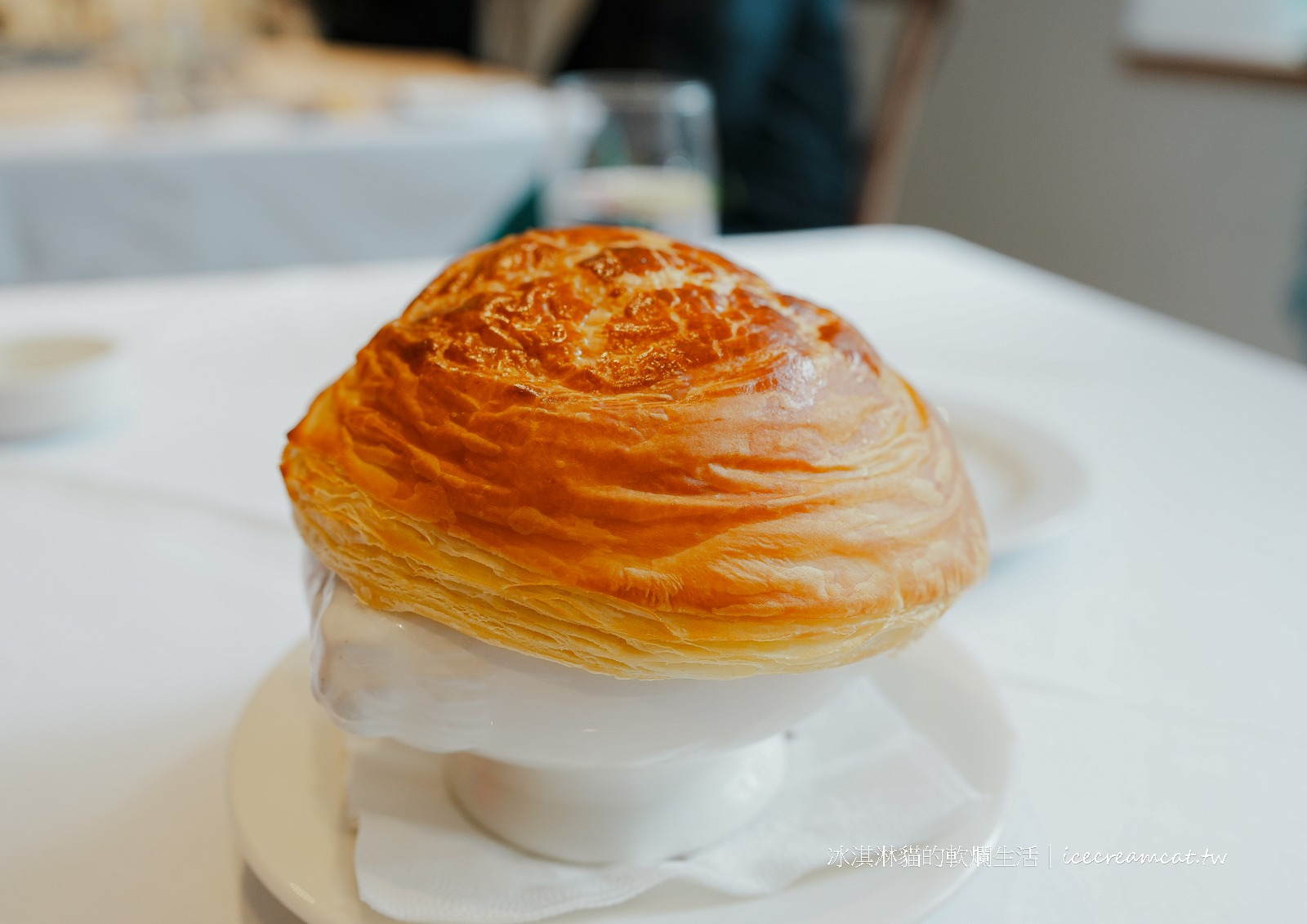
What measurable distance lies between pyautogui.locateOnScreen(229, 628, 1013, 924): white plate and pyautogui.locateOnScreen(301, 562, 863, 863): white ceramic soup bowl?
29 mm

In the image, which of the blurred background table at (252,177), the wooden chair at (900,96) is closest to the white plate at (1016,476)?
the blurred background table at (252,177)

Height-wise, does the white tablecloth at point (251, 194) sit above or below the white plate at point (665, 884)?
below

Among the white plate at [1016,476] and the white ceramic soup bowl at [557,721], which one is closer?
the white ceramic soup bowl at [557,721]

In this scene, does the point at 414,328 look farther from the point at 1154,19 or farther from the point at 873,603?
the point at 1154,19

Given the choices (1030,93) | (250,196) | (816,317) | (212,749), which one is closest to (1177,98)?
(1030,93)

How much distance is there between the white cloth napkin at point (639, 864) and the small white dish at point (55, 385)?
0.49 m

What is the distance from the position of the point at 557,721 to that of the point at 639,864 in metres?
0.07

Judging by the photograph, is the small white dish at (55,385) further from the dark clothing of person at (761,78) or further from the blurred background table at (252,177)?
Result: the dark clothing of person at (761,78)

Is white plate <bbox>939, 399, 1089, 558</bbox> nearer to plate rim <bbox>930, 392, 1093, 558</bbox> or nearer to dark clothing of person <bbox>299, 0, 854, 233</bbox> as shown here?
plate rim <bbox>930, 392, 1093, 558</bbox>

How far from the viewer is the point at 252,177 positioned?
151cm

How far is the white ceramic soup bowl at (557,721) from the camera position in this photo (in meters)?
0.32

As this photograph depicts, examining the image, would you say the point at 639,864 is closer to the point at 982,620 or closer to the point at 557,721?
the point at 557,721

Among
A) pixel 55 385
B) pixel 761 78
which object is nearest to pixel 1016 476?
pixel 55 385

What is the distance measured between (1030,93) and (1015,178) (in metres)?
0.21
